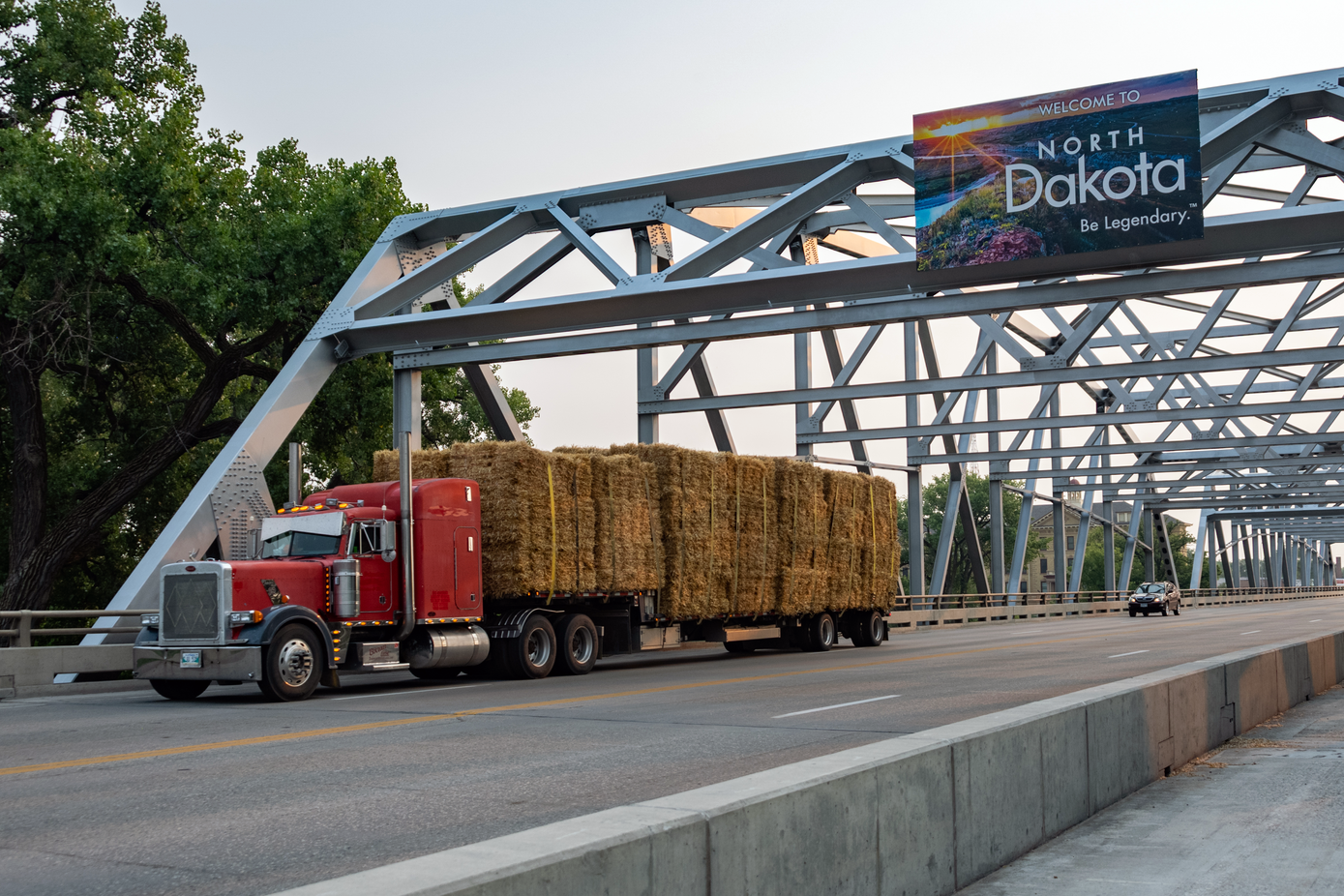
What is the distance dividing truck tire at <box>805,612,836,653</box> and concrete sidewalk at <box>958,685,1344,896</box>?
16226 mm

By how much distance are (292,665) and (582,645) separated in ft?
19.0

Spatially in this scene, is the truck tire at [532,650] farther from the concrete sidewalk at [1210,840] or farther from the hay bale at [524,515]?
the concrete sidewalk at [1210,840]

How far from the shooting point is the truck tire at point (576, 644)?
20.0 m

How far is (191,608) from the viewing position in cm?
1600

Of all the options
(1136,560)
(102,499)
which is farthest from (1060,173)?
(1136,560)

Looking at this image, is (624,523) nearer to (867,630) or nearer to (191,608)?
(191,608)

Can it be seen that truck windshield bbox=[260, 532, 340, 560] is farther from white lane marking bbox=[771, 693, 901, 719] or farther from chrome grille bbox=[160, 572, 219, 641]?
white lane marking bbox=[771, 693, 901, 719]

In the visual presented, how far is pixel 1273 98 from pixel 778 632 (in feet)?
43.7

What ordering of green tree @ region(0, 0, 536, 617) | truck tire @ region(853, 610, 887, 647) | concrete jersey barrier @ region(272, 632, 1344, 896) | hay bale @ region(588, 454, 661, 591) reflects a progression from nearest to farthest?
1. concrete jersey barrier @ region(272, 632, 1344, 896)
2. hay bale @ region(588, 454, 661, 591)
3. green tree @ region(0, 0, 536, 617)
4. truck tire @ region(853, 610, 887, 647)

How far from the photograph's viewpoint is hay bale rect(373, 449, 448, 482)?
1997 cm

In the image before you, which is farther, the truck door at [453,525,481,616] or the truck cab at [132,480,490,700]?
the truck door at [453,525,481,616]

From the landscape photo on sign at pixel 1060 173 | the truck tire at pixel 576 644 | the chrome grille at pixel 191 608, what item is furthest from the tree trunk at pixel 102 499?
the landscape photo on sign at pixel 1060 173

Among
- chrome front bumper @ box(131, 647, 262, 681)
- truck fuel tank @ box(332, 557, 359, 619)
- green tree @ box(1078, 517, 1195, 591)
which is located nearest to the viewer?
chrome front bumper @ box(131, 647, 262, 681)

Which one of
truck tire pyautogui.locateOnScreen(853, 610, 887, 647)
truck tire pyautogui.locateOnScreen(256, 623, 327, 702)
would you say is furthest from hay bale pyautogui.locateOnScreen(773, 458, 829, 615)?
truck tire pyautogui.locateOnScreen(256, 623, 327, 702)
